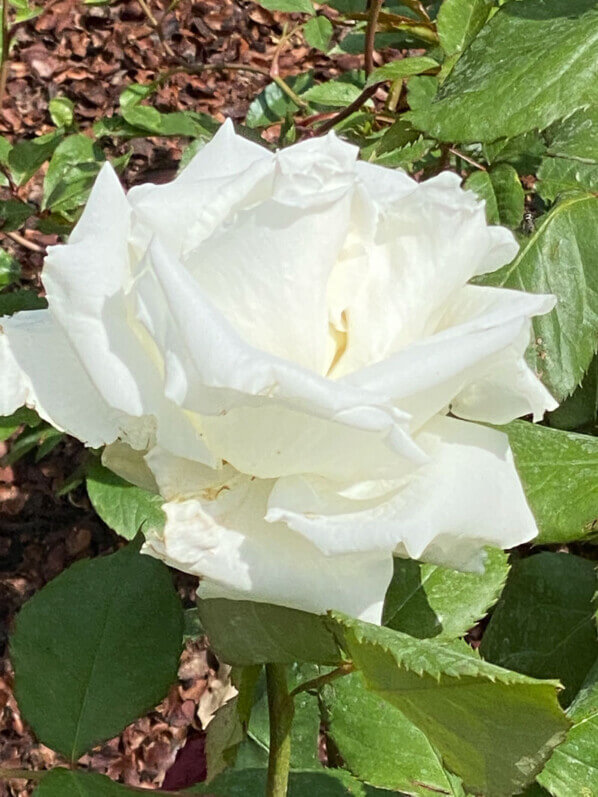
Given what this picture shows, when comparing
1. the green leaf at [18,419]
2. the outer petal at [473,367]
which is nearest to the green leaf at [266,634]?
the outer petal at [473,367]

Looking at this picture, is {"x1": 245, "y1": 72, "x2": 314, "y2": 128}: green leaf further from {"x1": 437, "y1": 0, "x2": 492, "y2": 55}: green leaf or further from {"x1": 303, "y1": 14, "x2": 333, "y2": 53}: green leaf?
{"x1": 437, "y1": 0, "x2": 492, "y2": 55}: green leaf

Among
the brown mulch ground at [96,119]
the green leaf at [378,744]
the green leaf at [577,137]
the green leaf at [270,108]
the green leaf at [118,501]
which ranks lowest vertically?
the brown mulch ground at [96,119]

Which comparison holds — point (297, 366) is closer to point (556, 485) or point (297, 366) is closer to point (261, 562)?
point (261, 562)

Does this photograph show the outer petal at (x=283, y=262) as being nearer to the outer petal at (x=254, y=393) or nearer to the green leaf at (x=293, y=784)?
the outer petal at (x=254, y=393)

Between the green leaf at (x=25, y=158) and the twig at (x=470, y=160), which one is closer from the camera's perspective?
the twig at (x=470, y=160)

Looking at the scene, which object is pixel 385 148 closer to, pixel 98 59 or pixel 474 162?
pixel 474 162

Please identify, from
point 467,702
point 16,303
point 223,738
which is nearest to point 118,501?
point 16,303

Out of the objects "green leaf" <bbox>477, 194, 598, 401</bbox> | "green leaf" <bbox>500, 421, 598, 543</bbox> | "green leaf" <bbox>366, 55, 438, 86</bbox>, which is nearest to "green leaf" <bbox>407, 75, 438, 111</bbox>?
"green leaf" <bbox>366, 55, 438, 86</bbox>
